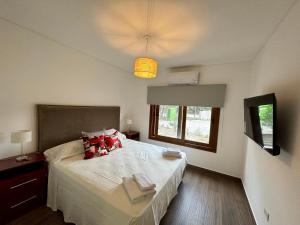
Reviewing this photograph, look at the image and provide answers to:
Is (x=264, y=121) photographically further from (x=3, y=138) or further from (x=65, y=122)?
(x=3, y=138)

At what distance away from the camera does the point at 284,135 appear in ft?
4.17

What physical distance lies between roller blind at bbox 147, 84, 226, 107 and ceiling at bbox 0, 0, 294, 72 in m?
0.76

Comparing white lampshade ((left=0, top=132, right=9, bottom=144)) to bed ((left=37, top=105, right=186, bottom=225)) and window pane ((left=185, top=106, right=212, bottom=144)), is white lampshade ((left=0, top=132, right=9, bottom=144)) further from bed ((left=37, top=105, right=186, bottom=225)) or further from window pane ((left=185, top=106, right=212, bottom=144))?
window pane ((left=185, top=106, right=212, bottom=144))

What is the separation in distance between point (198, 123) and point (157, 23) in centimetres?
243

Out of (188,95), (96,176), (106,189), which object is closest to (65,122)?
(96,176)

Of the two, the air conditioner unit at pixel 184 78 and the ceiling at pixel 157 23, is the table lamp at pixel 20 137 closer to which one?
the ceiling at pixel 157 23

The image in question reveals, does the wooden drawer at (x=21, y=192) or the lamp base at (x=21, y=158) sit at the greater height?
the lamp base at (x=21, y=158)

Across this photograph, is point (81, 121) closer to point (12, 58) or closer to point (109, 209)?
point (12, 58)

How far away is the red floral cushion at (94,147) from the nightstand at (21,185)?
568mm

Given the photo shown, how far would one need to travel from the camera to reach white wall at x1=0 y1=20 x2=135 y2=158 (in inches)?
72.6

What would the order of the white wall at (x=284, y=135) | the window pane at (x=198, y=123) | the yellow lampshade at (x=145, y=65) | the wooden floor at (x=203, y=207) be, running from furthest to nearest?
the window pane at (x=198, y=123) → the yellow lampshade at (x=145, y=65) → the wooden floor at (x=203, y=207) → the white wall at (x=284, y=135)

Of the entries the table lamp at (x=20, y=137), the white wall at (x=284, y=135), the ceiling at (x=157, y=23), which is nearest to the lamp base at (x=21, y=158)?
the table lamp at (x=20, y=137)

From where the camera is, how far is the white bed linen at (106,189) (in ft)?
4.19

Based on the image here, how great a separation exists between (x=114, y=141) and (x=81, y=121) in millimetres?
788
